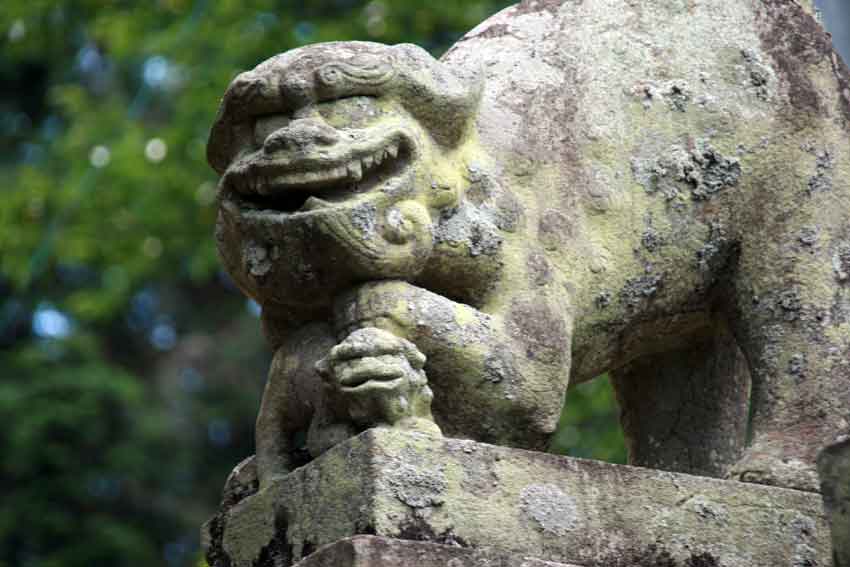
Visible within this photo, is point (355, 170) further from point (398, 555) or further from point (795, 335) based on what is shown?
point (795, 335)

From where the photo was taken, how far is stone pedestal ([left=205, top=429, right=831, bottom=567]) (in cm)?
437

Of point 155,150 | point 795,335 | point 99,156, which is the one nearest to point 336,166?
point 795,335

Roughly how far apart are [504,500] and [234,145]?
0.97m

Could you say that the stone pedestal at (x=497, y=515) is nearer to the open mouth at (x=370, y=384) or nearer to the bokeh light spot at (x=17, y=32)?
the open mouth at (x=370, y=384)

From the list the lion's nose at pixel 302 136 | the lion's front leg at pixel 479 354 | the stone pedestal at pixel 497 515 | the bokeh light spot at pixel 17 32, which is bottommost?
the stone pedestal at pixel 497 515

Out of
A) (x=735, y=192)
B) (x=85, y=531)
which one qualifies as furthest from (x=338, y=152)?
(x=85, y=531)

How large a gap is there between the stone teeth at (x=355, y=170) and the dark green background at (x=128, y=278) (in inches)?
191

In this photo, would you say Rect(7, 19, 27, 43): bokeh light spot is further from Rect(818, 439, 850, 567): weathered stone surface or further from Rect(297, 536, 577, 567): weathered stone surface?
Rect(818, 439, 850, 567): weathered stone surface

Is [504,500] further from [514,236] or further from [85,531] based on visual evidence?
[85,531]

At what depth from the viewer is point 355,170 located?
462 centimetres

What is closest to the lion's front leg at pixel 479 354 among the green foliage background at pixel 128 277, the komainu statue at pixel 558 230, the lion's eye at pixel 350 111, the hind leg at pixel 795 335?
the komainu statue at pixel 558 230

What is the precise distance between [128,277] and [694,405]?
7.73m

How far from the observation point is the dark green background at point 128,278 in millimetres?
11273

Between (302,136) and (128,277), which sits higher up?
(128,277)
